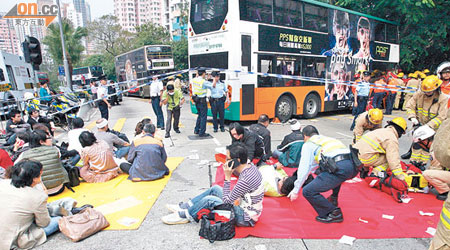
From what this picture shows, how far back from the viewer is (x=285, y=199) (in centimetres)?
415

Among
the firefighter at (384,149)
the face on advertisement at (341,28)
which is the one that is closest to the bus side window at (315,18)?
the face on advertisement at (341,28)

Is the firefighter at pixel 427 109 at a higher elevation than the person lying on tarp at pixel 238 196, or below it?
higher

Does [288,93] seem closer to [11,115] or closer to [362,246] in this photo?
[362,246]

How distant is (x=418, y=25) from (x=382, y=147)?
535 inches

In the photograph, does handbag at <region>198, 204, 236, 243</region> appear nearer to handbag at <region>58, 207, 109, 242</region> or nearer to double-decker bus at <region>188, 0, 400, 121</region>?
handbag at <region>58, 207, 109, 242</region>

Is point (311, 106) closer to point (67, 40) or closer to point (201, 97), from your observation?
point (201, 97)

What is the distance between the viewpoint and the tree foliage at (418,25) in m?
13.2

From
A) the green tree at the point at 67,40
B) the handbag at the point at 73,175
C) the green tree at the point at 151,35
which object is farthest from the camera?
the green tree at the point at 151,35

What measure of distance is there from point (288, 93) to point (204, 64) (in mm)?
3184

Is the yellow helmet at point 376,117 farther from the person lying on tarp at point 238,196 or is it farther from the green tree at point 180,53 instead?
the green tree at point 180,53

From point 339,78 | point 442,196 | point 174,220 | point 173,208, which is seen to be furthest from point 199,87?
point 339,78

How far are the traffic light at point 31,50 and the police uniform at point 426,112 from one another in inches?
370

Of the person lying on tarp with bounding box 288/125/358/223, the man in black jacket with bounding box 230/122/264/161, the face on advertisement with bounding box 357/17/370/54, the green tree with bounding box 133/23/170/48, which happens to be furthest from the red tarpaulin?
the green tree with bounding box 133/23/170/48

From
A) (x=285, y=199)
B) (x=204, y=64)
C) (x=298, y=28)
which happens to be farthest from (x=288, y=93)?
(x=285, y=199)
